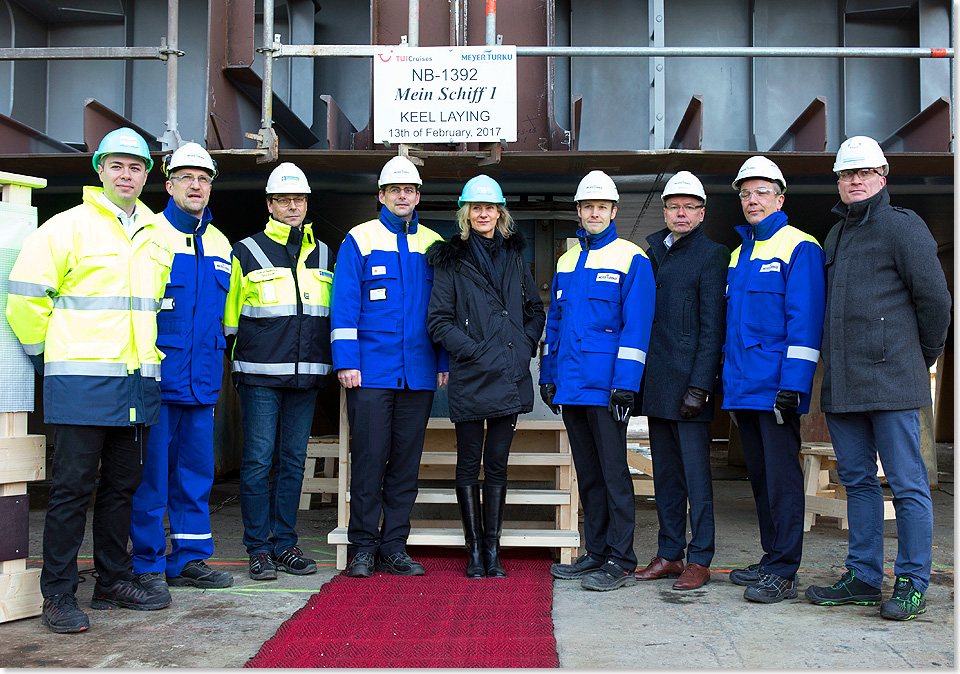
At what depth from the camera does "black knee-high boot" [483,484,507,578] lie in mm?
4512

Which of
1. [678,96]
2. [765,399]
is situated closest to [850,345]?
[765,399]

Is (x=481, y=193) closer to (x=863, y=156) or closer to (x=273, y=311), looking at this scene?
(x=273, y=311)

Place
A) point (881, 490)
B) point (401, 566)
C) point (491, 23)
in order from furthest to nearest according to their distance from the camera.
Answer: point (491, 23) < point (401, 566) < point (881, 490)

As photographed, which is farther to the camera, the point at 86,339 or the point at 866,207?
the point at 866,207

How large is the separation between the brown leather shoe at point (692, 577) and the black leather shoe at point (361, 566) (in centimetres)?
165

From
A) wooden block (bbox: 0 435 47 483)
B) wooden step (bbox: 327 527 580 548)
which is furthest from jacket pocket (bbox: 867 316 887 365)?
wooden block (bbox: 0 435 47 483)

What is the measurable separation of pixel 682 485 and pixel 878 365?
1.24 meters

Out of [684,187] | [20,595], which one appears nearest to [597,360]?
[684,187]

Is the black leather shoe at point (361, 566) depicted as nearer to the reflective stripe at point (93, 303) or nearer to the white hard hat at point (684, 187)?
the reflective stripe at point (93, 303)

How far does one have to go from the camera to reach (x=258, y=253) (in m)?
4.59

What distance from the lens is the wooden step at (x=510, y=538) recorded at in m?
4.75

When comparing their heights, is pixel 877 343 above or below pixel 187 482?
above

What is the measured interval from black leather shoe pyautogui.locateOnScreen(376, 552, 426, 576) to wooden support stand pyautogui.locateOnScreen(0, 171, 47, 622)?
5.64 feet

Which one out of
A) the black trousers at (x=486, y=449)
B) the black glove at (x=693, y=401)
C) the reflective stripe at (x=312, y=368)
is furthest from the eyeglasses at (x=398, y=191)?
the black glove at (x=693, y=401)
